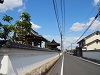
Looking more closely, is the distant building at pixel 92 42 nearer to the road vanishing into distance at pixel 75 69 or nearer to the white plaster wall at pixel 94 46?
the white plaster wall at pixel 94 46

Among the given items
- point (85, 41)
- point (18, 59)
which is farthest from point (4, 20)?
point (85, 41)

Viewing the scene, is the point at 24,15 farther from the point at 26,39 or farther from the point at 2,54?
the point at 2,54

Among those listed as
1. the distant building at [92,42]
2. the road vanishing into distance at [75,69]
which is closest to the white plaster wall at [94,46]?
the distant building at [92,42]

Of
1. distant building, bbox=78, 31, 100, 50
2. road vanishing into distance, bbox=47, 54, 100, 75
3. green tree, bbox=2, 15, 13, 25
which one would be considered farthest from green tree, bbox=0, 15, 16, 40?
distant building, bbox=78, 31, 100, 50

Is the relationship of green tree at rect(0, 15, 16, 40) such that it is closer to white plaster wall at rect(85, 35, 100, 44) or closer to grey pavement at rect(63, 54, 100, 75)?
grey pavement at rect(63, 54, 100, 75)

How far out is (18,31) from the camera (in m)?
25.1

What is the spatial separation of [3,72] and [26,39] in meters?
13.2

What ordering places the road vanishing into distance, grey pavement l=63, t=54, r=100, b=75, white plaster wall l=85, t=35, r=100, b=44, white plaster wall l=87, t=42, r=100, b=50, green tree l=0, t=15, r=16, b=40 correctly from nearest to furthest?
grey pavement l=63, t=54, r=100, b=75
the road vanishing into distance
green tree l=0, t=15, r=16, b=40
white plaster wall l=87, t=42, r=100, b=50
white plaster wall l=85, t=35, r=100, b=44

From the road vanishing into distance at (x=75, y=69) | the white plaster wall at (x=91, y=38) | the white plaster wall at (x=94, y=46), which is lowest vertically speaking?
the road vanishing into distance at (x=75, y=69)

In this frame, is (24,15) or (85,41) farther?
(85,41)

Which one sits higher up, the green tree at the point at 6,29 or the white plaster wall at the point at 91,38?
the white plaster wall at the point at 91,38

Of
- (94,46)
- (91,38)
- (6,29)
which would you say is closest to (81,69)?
(6,29)

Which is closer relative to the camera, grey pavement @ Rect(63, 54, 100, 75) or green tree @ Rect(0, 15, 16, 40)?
grey pavement @ Rect(63, 54, 100, 75)

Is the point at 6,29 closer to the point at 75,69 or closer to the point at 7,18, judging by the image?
the point at 7,18
